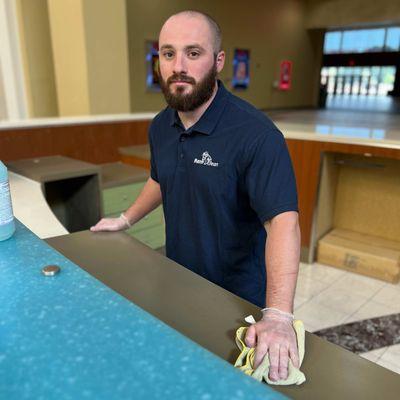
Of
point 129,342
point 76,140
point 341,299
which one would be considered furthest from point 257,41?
point 129,342

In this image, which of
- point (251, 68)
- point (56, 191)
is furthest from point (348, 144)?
point (251, 68)

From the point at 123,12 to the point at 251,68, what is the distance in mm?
6114

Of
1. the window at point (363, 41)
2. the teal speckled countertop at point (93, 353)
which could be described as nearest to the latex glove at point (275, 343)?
the teal speckled countertop at point (93, 353)

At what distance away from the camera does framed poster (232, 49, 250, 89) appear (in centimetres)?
995

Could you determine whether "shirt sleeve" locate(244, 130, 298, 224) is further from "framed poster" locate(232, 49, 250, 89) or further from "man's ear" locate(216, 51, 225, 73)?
"framed poster" locate(232, 49, 250, 89)

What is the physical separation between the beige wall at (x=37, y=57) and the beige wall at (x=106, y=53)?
1.10m

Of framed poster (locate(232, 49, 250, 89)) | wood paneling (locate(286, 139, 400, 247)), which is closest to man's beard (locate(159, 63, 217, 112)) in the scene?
wood paneling (locate(286, 139, 400, 247))

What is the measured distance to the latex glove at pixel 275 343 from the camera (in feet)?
2.48

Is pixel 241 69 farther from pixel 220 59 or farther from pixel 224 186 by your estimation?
pixel 224 186

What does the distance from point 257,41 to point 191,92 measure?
1026cm

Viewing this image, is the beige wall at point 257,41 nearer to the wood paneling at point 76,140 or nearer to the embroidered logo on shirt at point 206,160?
the wood paneling at point 76,140

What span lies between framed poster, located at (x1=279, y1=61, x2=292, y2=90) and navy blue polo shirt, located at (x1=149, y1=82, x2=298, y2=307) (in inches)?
437

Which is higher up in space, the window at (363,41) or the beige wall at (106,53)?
the window at (363,41)

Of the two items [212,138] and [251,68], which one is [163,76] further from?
[251,68]
